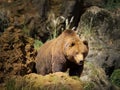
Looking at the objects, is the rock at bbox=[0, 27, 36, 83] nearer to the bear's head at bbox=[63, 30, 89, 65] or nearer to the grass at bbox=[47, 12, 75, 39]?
the bear's head at bbox=[63, 30, 89, 65]

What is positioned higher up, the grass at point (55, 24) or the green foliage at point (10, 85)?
the grass at point (55, 24)

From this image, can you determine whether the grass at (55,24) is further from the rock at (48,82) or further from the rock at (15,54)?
the rock at (48,82)

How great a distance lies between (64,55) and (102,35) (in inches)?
166

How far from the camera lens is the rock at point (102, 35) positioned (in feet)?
36.3

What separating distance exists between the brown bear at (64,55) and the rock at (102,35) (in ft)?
9.65

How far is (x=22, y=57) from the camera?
7.65 m

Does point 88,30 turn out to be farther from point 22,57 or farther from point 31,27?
point 22,57

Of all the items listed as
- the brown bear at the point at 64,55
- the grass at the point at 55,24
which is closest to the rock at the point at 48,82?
the brown bear at the point at 64,55

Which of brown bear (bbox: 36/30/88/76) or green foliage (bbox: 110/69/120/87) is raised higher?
brown bear (bbox: 36/30/88/76)

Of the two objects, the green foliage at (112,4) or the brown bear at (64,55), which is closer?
the brown bear at (64,55)

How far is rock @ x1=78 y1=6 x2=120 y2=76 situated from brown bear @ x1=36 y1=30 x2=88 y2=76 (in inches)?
116

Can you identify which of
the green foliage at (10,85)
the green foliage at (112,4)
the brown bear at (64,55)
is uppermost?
the green foliage at (112,4)

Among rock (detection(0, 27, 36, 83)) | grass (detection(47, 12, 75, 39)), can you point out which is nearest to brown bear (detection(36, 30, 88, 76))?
rock (detection(0, 27, 36, 83))

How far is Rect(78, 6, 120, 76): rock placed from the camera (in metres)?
11.1
